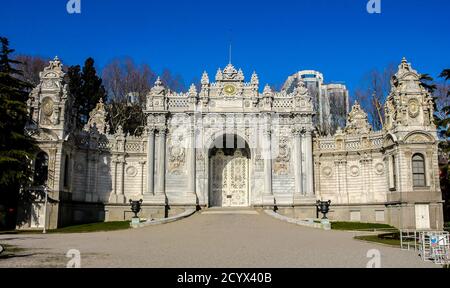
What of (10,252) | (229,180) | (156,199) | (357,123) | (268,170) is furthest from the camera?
(229,180)

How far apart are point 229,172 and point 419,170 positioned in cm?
1600

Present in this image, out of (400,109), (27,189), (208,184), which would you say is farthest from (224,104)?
(27,189)

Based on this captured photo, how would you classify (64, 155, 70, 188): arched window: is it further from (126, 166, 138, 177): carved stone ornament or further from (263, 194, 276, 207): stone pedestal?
(263, 194, 276, 207): stone pedestal

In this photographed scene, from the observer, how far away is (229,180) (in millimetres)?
42656

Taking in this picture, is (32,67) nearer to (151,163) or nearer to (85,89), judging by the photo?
(85,89)

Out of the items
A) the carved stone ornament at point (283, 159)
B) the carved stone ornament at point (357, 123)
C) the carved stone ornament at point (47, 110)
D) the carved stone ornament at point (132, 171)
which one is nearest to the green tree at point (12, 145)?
the carved stone ornament at point (47, 110)

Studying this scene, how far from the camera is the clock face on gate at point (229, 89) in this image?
41.8 meters

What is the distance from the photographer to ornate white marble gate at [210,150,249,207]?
1663 inches

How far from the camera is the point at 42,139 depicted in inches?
1384

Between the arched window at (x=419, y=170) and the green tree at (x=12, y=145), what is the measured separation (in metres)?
27.4

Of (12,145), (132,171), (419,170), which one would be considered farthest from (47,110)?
A: (419,170)

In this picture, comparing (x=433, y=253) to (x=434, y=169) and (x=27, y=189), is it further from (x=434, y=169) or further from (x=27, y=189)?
(x=27, y=189)

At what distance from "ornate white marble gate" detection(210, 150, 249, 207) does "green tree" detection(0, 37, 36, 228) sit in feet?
52.2

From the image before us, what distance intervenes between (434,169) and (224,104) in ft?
58.4
